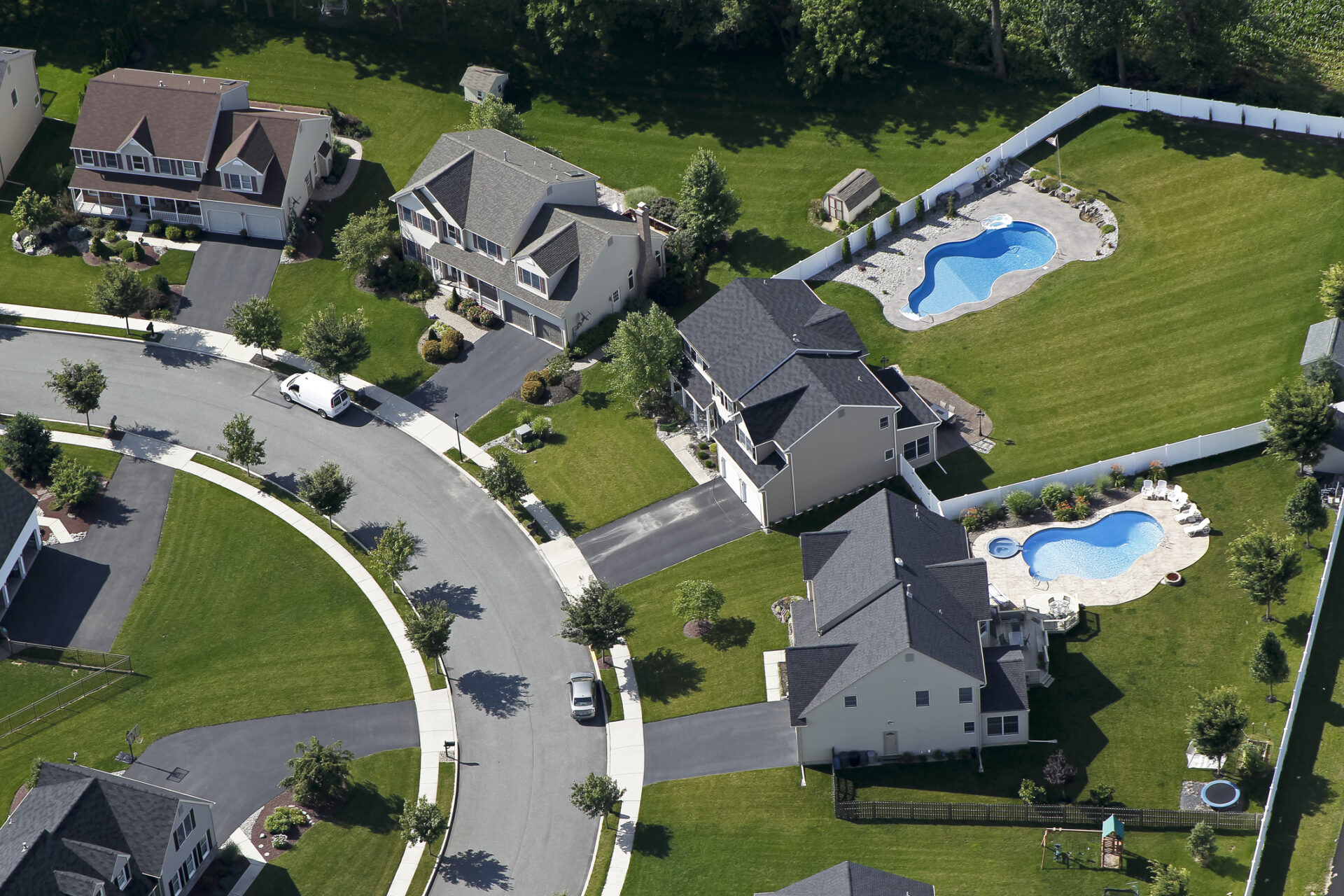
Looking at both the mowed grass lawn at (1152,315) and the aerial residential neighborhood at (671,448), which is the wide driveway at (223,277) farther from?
the mowed grass lawn at (1152,315)

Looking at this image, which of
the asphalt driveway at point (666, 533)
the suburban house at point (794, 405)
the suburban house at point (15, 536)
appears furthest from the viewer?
the suburban house at point (794, 405)

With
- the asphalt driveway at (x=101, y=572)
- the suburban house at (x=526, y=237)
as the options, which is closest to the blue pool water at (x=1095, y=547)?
the suburban house at (x=526, y=237)

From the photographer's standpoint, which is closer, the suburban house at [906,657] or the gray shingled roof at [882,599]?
the suburban house at [906,657]

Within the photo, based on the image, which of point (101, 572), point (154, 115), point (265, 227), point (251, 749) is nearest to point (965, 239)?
point (265, 227)

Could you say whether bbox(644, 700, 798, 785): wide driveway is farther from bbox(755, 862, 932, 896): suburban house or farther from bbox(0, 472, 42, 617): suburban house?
bbox(0, 472, 42, 617): suburban house

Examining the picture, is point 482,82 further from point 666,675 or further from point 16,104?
point 666,675

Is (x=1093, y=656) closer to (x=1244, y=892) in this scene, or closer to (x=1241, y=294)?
(x=1244, y=892)
